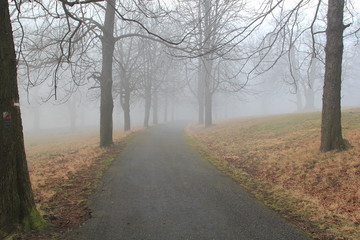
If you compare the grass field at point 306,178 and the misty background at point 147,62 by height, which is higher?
the misty background at point 147,62

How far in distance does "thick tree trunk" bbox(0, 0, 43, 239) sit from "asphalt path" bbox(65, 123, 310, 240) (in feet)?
2.77

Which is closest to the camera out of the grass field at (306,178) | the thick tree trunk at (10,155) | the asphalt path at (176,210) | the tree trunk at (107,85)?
the thick tree trunk at (10,155)

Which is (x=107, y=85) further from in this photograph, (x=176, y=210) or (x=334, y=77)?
(x=334, y=77)

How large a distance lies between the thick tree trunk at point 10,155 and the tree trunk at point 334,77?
756cm

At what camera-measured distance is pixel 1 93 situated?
409 cm

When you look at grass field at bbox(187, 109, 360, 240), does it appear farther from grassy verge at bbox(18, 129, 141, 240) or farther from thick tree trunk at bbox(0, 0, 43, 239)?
thick tree trunk at bbox(0, 0, 43, 239)

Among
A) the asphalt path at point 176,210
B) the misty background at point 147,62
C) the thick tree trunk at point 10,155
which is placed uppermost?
the misty background at point 147,62

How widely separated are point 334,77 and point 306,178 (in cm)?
319

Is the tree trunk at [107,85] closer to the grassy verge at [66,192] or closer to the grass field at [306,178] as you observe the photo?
the grassy verge at [66,192]

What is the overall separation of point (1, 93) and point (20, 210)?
5.79ft

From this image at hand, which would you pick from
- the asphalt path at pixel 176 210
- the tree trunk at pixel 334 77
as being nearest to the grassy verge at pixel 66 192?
the asphalt path at pixel 176 210

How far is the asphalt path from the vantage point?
420 cm

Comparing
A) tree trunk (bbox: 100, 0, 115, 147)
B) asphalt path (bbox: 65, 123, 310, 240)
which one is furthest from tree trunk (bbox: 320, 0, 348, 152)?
tree trunk (bbox: 100, 0, 115, 147)

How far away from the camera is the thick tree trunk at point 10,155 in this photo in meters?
4.04
